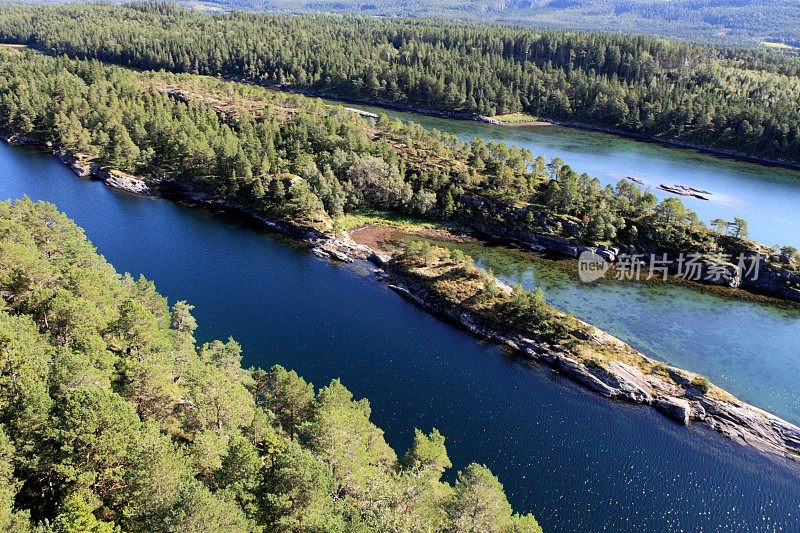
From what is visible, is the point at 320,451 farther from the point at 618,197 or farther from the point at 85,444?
the point at 618,197

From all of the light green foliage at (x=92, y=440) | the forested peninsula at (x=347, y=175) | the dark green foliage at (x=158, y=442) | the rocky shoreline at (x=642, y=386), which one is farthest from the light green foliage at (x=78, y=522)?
the forested peninsula at (x=347, y=175)

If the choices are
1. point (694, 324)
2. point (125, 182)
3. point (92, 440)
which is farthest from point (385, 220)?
point (92, 440)

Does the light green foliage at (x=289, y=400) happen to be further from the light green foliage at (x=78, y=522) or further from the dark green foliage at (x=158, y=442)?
the light green foliage at (x=78, y=522)

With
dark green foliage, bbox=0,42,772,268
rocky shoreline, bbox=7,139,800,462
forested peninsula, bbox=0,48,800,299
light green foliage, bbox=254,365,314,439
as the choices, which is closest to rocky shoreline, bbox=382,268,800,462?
rocky shoreline, bbox=7,139,800,462

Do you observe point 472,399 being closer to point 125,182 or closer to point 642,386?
point 642,386

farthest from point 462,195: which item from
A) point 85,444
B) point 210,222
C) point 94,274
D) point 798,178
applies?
point 798,178

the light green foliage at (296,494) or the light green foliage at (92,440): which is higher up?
the light green foliage at (92,440)
